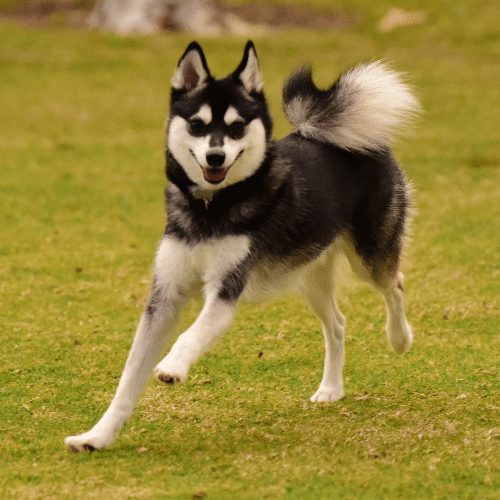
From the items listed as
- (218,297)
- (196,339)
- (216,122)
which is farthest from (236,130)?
(196,339)

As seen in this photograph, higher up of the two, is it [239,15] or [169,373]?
[239,15]

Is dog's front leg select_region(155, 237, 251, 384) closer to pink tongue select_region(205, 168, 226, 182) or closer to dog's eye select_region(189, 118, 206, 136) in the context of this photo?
pink tongue select_region(205, 168, 226, 182)

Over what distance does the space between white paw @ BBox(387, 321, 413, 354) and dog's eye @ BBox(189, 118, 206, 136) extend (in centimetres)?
179

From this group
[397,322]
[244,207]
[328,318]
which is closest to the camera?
[244,207]

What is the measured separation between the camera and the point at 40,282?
28.0 feet

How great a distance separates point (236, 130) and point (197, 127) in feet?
0.57

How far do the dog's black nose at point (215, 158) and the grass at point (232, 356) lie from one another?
1.11 m

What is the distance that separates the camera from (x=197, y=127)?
5.10 metres

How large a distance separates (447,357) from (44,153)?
8126mm

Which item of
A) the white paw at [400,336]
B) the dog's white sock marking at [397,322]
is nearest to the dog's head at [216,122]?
the dog's white sock marking at [397,322]

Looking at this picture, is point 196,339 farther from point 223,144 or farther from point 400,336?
point 400,336

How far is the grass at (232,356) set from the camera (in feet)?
15.8

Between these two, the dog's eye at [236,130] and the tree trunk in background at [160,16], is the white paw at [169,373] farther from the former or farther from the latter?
the tree trunk in background at [160,16]

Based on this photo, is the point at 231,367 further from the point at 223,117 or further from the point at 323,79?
the point at 323,79
